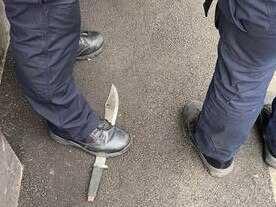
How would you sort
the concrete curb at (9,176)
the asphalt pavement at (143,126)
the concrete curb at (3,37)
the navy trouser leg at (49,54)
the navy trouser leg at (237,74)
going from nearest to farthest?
1. the navy trouser leg at (237,74)
2. the navy trouser leg at (49,54)
3. the concrete curb at (9,176)
4. the asphalt pavement at (143,126)
5. the concrete curb at (3,37)

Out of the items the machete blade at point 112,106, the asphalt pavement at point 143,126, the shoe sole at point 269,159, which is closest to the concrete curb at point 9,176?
the asphalt pavement at point 143,126

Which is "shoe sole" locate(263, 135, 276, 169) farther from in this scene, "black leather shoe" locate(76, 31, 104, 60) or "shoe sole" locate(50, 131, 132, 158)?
"black leather shoe" locate(76, 31, 104, 60)

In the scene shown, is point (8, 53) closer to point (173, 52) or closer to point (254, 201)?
point (173, 52)

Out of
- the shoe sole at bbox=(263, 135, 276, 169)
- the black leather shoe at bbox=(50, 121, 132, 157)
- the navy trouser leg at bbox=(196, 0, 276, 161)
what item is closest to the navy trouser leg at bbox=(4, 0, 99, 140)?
the black leather shoe at bbox=(50, 121, 132, 157)

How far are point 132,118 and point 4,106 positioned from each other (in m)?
0.57

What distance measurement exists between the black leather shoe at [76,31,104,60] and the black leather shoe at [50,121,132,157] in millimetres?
456

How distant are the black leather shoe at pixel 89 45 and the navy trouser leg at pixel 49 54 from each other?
20.4 inches

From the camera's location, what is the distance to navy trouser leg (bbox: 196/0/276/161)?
114 cm

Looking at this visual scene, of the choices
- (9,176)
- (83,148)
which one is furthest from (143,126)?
(9,176)

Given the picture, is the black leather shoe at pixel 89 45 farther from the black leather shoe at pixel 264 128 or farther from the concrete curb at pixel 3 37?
the black leather shoe at pixel 264 128

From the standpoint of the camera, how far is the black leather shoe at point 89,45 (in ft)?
6.82

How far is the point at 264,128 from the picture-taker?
1.86 metres

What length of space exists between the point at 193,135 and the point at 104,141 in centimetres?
37

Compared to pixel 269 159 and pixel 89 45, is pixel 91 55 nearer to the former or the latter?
pixel 89 45
